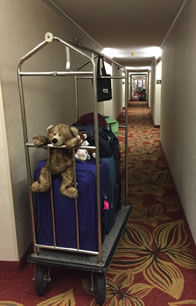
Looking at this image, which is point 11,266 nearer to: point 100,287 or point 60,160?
point 100,287

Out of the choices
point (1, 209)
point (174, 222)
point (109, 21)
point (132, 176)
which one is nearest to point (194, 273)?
point (174, 222)

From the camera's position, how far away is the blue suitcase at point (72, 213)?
1702mm

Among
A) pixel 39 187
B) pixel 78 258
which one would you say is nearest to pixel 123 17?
pixel 39 187

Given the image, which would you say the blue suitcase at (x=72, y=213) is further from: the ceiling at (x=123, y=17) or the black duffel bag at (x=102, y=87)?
the ceiling at (x=123, y=17)

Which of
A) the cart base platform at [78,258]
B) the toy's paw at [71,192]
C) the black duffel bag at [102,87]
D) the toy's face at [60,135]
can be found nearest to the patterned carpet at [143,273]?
the cart base platform at [78,258]

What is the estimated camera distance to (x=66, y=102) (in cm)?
305

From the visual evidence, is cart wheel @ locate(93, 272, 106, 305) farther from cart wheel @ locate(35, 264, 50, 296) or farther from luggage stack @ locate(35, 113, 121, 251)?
cart wheel @ locate(35, 264, 50, 296)

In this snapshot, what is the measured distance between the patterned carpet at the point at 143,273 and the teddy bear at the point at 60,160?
757 millimetres

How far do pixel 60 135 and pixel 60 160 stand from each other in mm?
176

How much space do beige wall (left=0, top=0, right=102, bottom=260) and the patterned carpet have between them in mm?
332

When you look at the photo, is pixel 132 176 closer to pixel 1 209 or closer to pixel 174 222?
pixel 174 222

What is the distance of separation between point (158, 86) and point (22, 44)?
6346 mm

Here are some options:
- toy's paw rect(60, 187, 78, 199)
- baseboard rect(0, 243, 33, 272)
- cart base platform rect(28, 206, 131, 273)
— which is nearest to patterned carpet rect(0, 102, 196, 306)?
baseboard rect(0, 243, 33, 272)

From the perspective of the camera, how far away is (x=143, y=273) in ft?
6.66
